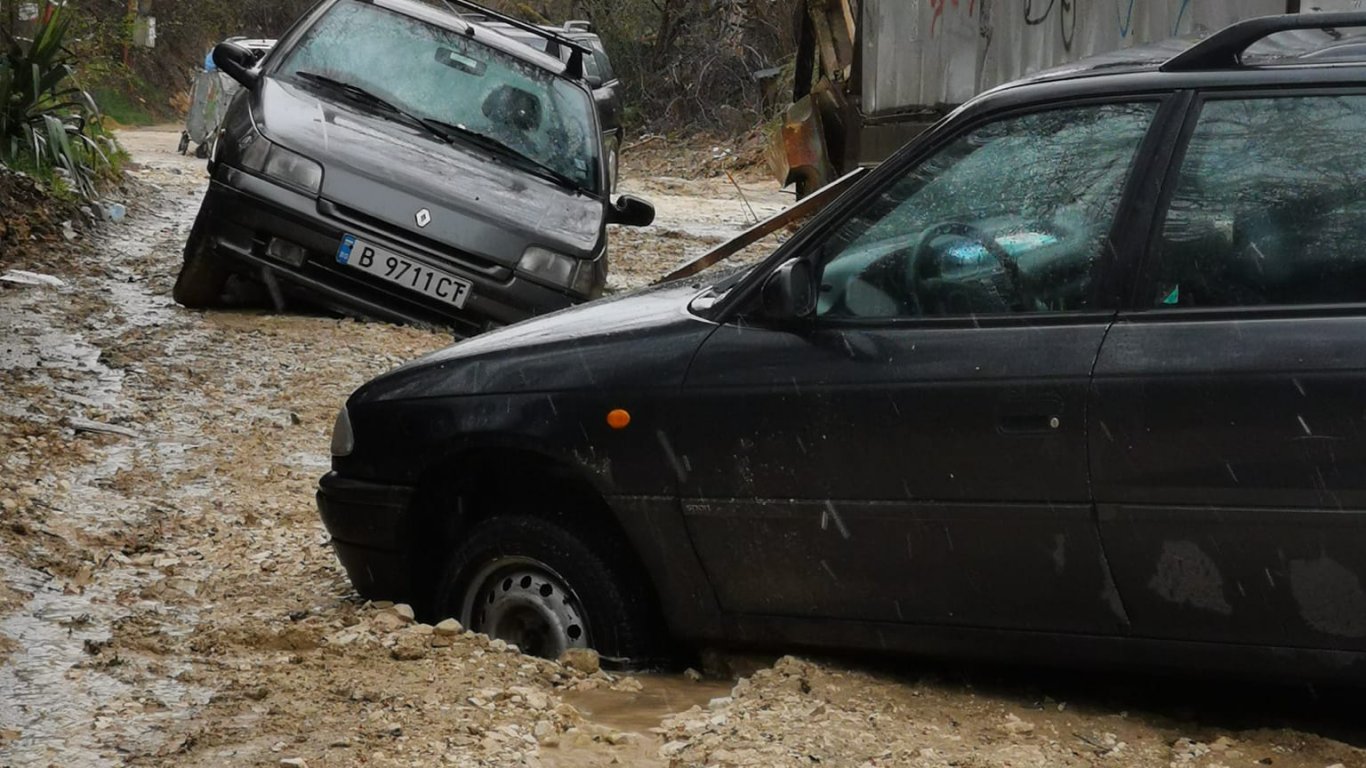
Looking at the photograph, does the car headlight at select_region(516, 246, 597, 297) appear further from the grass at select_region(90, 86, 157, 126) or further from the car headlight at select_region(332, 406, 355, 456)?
the grass at select_region(90, 86, 157, 126)

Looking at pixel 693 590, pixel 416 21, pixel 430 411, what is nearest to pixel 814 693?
pixel 693 590

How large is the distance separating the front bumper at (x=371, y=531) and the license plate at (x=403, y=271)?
4.15 m

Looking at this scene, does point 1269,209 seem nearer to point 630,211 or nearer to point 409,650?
point 409,650

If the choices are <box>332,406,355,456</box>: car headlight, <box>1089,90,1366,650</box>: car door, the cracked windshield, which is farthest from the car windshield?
<box>1089,90,1366,650</box>: car door

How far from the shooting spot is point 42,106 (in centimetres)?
1438

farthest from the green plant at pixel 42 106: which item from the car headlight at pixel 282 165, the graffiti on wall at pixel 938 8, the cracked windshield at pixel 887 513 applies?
the cracked windshield at pixel 887 513

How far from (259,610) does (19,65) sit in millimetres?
9960

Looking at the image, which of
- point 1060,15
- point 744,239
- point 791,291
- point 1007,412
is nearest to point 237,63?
point 744,239

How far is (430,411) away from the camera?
4504mm

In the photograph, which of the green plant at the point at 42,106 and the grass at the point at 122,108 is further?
the grass at the point at 122,108

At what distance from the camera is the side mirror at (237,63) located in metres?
9.52

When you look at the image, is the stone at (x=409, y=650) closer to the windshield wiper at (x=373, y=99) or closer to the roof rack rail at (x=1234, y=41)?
the roof rack rail at (x=1234, y=41)

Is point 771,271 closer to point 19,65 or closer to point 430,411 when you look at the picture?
point 430,411

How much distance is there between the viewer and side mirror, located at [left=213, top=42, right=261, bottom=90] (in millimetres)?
9523
